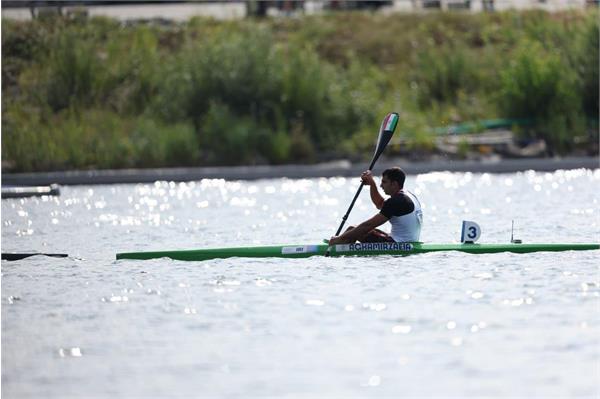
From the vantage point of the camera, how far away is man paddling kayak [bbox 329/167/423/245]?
56.4ft

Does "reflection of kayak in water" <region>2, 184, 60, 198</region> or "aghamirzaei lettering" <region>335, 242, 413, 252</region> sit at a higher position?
"aghamirzaei lettering" <region>335, 242, 413, 252</region>

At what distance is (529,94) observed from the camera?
135 ft

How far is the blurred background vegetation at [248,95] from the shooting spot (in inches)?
1534

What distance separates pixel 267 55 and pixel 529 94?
25.4 feet

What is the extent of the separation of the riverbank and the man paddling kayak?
61.9ft

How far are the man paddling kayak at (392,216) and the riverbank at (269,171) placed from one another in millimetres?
18872

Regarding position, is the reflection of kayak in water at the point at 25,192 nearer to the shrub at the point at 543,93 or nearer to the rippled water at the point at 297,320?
the rippled water at the point at 297,320

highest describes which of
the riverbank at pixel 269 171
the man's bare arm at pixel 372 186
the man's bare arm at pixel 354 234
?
the man's bare arm at pixel 372 186

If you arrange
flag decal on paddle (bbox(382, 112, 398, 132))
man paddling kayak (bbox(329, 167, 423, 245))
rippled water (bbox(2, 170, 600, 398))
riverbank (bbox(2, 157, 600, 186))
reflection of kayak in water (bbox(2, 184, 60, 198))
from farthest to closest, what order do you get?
1. riverbank (bbox(2, 157, 600, 186))
2. reflection of kayak in water (bbox(2, 184, 60, 198))
3. flag decal on paddle (bbox(382, 112, 398, 132))
4. man paddling kayak (bbox(329, 167, 423, 245))
5. rippled water (bbox(2, 170, 600, 398))

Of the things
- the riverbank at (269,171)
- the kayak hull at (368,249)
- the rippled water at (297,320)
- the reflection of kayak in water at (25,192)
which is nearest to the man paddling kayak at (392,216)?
the kayak hull at (368,249)

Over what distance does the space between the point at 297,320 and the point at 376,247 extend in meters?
4.49

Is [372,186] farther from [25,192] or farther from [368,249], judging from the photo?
[25,192]

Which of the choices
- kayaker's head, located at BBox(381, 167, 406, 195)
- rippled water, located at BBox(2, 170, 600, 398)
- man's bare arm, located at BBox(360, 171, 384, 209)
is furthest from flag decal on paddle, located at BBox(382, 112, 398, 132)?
→ kayaker's head, located at BBox(381, 167, 406, 195)

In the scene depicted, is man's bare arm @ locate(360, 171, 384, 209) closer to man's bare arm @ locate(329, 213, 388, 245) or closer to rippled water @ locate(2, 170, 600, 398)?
man's bare arm @ locate(329, 213, 388, 245)
